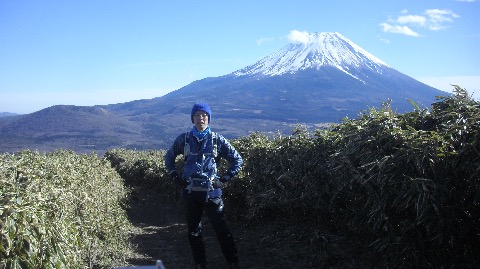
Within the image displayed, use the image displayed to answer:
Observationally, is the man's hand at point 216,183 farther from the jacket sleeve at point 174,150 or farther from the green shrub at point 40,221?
the green shrub at point 40,221

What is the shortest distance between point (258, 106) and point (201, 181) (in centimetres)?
13460

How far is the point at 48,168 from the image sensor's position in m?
4.78

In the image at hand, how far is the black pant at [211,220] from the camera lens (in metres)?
5.43

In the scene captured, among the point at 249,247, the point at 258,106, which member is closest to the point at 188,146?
the point at 249,247

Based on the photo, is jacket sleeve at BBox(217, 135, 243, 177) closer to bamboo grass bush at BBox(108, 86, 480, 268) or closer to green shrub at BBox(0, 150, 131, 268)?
bamboo grass bush at BBox(108, 86, 480, 268)

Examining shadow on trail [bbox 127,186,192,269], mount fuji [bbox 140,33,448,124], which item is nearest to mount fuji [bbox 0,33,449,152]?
mount fuji [bbox 140,33,448,124]

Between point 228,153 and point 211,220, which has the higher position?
point 228,153

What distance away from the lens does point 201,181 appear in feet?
17.5

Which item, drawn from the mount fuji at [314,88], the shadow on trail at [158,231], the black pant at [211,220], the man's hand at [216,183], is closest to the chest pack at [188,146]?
the man's hand at [216,183]

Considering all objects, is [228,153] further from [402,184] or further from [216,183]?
[402,184]

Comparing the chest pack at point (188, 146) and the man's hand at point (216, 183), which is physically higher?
the chest pack at point (188, 146)

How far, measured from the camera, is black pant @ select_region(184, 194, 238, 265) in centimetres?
543

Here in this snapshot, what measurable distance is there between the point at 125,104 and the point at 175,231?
174152 mm

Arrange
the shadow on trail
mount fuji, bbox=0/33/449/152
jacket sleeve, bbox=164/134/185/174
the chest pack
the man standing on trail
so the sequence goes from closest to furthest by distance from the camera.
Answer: the man standing on trail → the chest pack → jacket sleeve, bbox=164/134/185/174 → the shadow on trail → mount fuji, bbox=0/33/449/152
